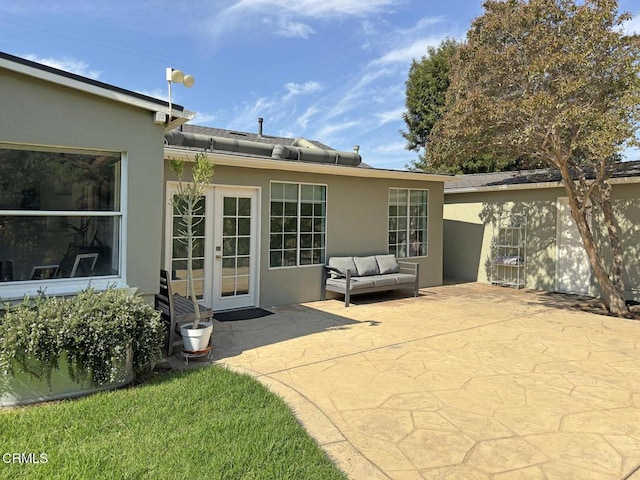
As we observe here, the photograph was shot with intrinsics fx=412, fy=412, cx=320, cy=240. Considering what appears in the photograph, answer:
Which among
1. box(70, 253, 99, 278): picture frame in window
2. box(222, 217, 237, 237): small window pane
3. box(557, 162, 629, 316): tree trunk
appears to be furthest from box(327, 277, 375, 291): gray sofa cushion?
box(70, 253, 99, 278): picture frame in window

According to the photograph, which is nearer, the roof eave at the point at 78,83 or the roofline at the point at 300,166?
the roof eave at the point at 78,83

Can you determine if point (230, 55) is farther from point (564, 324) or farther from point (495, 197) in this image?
point (564, 324)

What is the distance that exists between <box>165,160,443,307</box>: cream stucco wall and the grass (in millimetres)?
4166

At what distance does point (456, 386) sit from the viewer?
4238 millimetres

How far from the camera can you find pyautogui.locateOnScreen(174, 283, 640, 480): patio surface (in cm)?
294

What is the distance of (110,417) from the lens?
10.9ft

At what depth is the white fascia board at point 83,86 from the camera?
3.88 m

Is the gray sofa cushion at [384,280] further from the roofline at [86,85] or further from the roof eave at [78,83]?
the roof eave at [78,83]

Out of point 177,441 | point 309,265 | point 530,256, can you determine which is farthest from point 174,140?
point 530,256

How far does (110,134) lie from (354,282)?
206 inches

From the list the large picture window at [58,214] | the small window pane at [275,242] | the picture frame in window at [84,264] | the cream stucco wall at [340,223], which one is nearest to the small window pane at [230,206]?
the cream stucco wall at [340,223]

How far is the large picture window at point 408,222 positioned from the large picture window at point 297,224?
6.77ft

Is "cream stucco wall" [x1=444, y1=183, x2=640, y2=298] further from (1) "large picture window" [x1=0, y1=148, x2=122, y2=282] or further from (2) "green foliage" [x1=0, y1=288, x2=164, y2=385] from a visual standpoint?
(1) "large picture window" [x1=0, y1=148, x2=122, y2=282]

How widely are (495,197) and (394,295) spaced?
4.53m
